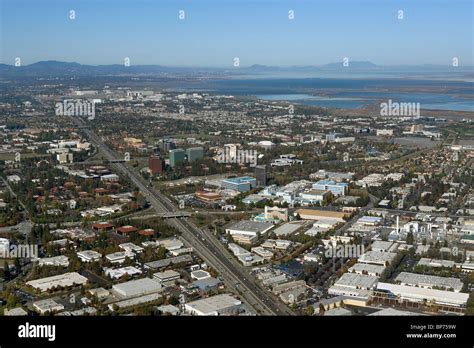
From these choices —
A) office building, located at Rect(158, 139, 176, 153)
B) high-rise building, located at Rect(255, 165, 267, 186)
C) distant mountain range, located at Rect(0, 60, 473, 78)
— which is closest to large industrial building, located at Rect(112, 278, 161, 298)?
high-rise building, located at Rect(255, 165, 267, 186)

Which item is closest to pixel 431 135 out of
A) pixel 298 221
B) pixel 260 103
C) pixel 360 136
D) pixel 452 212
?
pixel 360 136

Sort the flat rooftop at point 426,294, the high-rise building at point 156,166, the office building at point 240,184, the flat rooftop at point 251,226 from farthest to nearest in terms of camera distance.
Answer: the high-rise building at point 156,166, the office building at point 240,184, the flat rooftop at point 251,226, the flat rooftop at point 426,294

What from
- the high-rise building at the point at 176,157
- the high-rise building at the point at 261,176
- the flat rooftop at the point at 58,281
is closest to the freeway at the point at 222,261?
the flat rooftop at the point at 58,281

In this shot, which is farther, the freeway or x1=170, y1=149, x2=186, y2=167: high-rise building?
x1=170, y1=149, x2=186, y2=167: high-rise building

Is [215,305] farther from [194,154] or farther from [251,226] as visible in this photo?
[194,154]

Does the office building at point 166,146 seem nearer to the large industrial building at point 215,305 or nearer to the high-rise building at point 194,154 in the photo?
the high-rise building at point 194,154

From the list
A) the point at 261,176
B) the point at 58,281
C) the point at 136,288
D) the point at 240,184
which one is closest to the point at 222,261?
the point at 136,288

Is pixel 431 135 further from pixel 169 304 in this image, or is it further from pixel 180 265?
pixel 169 304

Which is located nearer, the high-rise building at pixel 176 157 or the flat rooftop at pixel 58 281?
the flat rooftop at pixel 58 281

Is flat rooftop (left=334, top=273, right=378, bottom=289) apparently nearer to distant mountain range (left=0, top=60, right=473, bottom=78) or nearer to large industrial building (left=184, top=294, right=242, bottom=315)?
large industrial building (left=184, top=294, right=242, bottom=315)
